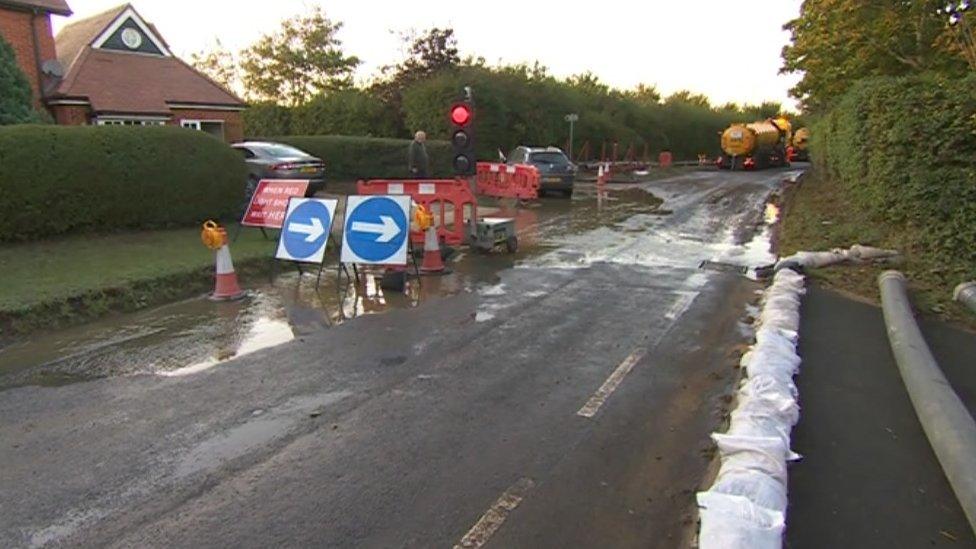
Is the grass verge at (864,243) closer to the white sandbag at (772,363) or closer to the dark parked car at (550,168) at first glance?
the white sandbag at (772,363)

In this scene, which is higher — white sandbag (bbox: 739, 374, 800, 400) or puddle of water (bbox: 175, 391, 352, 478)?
white sandbag (bbox: 739, 374, 800, 400)

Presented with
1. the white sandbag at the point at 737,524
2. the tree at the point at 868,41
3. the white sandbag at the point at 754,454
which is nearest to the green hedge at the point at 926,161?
the tree at the point at 868,41

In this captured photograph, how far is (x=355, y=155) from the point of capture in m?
25.6

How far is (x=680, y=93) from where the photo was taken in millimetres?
70750

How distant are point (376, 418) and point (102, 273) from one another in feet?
19.0

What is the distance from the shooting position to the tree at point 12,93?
51.8 ft

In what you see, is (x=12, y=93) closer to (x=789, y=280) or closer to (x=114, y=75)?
(x=114, y=75)

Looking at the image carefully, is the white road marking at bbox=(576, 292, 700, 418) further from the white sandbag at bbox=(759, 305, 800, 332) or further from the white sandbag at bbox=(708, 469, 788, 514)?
the white sandbag at bbox=(708, 469, 788, 514)

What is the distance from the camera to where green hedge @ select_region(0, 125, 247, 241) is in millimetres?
10273

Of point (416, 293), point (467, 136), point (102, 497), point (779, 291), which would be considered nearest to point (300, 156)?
point (467, 136)

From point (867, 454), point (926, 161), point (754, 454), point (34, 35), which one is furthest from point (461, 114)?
point (34, 35)

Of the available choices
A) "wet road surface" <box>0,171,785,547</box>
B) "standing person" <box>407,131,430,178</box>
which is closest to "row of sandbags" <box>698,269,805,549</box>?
"wet road surface" <box>0,171,785,547</box>

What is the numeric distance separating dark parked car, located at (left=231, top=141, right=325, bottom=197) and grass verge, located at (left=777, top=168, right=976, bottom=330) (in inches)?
432

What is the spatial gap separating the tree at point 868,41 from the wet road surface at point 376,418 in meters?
11.7
